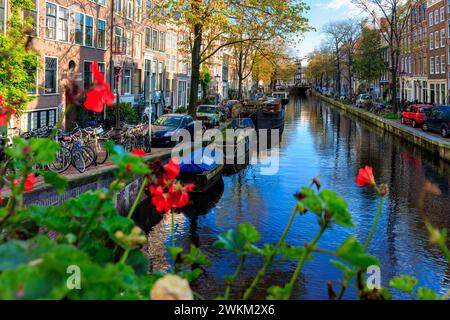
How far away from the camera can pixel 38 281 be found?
119cm

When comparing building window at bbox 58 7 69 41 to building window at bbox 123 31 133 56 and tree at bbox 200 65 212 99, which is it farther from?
tree at bbox 200 65 212 99

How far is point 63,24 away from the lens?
2241cm

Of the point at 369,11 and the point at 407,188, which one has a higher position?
the point at 369,11

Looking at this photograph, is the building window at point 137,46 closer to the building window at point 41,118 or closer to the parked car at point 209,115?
the parked car at point 209,115

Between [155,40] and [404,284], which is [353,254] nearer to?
[404,284]

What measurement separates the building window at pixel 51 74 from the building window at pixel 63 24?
1391mm

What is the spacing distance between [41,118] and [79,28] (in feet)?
19.8

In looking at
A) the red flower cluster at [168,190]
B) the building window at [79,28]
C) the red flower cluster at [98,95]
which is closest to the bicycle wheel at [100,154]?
the building window at [79,28]

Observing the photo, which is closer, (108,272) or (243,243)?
(108,272)

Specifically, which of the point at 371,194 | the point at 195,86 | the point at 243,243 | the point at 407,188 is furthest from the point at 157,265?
the point at 195,86

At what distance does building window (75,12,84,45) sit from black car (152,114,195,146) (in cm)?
637

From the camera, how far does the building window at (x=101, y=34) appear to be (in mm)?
25969
